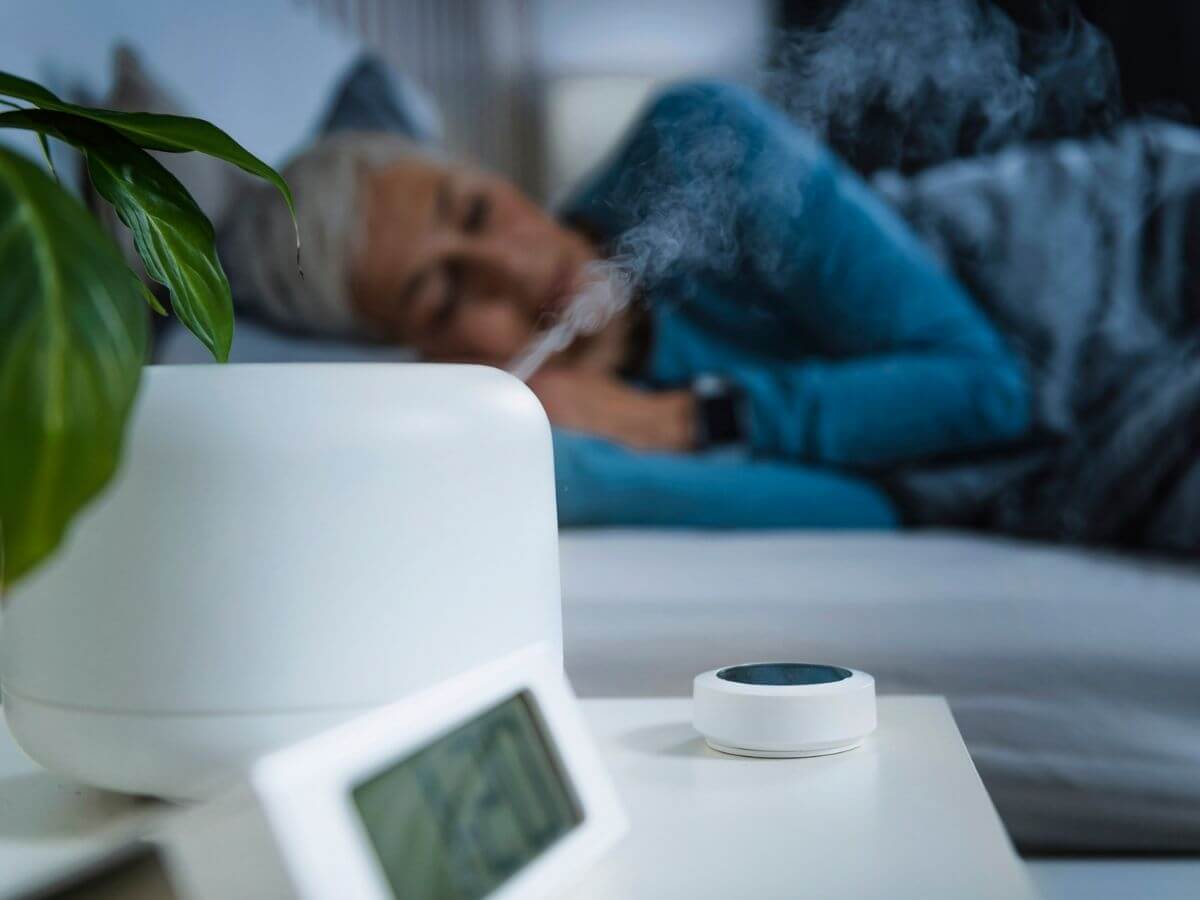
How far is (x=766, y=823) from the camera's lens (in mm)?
438

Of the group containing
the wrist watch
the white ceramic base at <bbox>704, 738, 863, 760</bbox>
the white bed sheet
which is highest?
the white ceramic base at <bbox>704, 738, 863, 760</bbox>

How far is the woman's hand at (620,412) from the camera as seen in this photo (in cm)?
135

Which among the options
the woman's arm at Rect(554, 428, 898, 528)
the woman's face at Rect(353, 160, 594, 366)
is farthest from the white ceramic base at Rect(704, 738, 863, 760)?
the woman's face at Rect(353, 160, 594, 366)

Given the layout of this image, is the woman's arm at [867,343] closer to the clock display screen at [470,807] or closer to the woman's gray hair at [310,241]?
the woman's gray hair at [310,241]

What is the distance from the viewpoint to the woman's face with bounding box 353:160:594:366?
4.62 feet

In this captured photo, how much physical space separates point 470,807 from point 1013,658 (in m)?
0.63

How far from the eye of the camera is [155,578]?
1.23 feet

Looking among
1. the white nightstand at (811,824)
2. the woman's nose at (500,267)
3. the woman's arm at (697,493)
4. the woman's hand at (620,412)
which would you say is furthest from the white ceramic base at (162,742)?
the woman's nose at (500,267)

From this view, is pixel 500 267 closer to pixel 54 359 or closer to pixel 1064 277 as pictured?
pixel 1064 277

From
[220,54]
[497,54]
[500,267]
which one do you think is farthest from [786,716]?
[497,54]

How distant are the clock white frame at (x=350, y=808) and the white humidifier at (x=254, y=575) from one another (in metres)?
0.03

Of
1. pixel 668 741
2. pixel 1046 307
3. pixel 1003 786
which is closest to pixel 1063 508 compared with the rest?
pixel 1046 307

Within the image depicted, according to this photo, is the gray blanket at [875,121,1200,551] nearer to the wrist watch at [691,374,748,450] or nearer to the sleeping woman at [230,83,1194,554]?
the sleeping woman at [230,83,1194,554]

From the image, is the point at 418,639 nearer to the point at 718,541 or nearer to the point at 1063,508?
the point at 718,541
